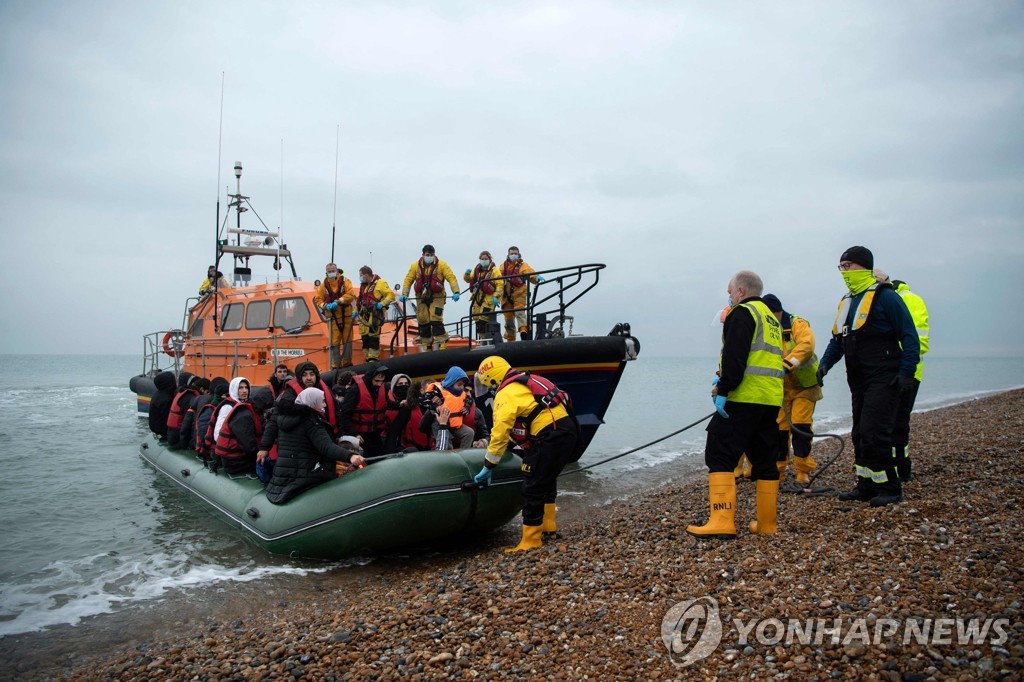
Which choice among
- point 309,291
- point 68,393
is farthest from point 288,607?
point 68,393

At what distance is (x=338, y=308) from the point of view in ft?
31.5

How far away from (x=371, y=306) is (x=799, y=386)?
5649mm

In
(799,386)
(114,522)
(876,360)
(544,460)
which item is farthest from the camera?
(114,522)

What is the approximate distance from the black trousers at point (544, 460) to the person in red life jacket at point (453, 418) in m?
1.53

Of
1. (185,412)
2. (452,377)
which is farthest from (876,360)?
(185,412)

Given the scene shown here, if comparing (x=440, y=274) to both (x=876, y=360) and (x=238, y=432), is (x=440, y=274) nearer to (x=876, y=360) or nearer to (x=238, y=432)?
(x=238, y=432)

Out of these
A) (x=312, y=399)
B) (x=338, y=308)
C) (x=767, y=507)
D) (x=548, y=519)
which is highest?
(x=338, y=308)

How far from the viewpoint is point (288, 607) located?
474 centimetres

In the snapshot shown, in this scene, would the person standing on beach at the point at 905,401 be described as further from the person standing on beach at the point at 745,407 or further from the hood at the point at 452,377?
the hood at the point at 452,377

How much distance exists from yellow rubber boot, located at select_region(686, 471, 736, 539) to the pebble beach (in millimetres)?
108

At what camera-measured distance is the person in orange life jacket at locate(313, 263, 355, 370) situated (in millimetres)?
9453

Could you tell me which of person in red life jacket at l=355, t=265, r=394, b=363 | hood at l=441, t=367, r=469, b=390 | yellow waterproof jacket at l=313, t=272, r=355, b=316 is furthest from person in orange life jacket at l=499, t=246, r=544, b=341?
hood at l=441, t=367, r=469, b=390

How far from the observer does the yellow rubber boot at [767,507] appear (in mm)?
4102

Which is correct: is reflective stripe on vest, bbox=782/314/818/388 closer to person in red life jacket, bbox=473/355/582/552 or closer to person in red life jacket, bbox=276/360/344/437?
person in red life jacket, bbox=473/355/582/552
